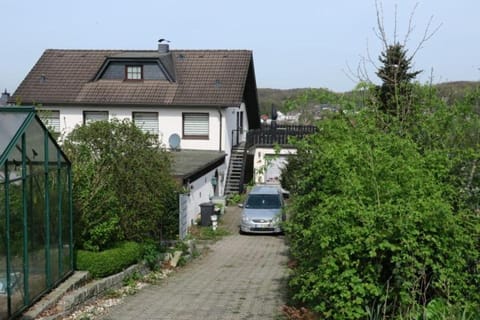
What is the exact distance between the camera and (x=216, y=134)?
1161 inches

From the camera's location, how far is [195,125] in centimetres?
2992

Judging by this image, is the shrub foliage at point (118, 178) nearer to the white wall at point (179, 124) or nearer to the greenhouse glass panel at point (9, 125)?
the greenhouse glass panel at point (9, 125)

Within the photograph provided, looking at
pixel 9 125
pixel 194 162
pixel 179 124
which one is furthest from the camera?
pixel 179 124

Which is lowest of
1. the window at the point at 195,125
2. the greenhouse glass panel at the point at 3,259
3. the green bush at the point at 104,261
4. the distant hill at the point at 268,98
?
the green bush at the point at 104,261

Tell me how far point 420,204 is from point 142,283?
315 inches

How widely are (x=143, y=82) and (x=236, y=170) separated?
6702mm

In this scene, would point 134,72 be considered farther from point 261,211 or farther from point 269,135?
point 261,211

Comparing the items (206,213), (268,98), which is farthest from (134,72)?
(268,98)

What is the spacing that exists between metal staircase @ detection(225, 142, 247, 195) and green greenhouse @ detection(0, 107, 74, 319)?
736 inches

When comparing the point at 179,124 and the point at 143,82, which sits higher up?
the point at 143,82

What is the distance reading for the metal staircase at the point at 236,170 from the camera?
1185 inches

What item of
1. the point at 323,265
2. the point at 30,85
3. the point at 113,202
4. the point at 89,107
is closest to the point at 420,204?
the point at 323,265

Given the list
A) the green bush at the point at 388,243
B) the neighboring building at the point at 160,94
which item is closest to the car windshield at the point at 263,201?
the neighboring building at the point at 160,94

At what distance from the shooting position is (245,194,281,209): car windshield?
2262cm
